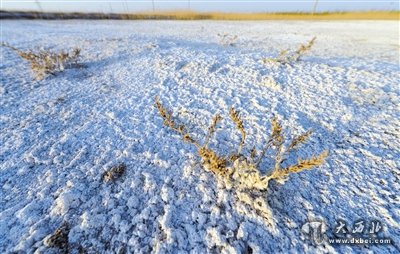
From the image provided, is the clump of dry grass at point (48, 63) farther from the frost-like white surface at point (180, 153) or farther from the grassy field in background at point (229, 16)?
the grassy field in background at point (229, 16)

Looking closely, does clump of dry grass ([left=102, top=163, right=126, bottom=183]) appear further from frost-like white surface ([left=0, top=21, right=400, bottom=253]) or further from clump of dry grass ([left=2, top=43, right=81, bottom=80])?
clump of dry grass ([left=2, top=43, right=81, bottom=80])

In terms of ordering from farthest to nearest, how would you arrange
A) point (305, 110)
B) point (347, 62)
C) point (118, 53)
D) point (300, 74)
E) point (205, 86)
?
point (118, 53)
point (347, 62)
point (300, 74)
point (205, 86)
point (305, 110)

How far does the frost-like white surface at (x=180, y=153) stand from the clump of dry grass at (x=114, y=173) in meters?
0.06

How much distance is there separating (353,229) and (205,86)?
314 cm

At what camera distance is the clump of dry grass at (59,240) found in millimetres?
1777

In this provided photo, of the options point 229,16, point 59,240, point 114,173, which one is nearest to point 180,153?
point 114,173

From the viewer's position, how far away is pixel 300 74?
4648mm

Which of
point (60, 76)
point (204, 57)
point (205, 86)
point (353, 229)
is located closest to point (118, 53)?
point (60, 76)

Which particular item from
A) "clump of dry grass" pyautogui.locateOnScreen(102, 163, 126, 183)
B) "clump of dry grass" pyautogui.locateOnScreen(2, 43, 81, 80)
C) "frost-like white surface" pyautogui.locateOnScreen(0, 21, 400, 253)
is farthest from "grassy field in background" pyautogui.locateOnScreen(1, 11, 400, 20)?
"clump of dry grass" pyautogui.locateOnScreen(102, 163, 126, 183)

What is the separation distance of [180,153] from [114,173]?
0.77 meters

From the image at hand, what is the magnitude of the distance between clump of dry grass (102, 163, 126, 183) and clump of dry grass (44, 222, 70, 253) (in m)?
0.59

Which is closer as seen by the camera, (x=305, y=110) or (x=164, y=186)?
(x=164, y=186)

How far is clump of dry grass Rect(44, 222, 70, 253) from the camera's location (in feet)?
5.83

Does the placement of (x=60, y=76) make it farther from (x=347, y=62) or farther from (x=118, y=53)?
(x=347, y=62)
